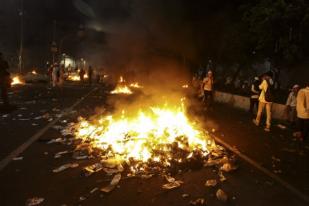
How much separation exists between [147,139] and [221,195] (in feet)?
10.4

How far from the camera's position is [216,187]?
5465mm

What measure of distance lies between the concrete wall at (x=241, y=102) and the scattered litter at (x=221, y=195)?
418 inches

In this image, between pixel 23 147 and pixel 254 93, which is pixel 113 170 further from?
pixel 254 93

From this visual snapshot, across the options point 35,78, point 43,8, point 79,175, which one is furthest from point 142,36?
point 43,8

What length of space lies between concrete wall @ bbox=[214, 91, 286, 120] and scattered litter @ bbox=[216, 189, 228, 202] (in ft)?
34.8

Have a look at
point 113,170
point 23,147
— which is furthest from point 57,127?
point 113,170

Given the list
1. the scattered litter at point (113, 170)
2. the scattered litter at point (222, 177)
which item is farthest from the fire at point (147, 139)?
the scattered litter at point (222, 177)

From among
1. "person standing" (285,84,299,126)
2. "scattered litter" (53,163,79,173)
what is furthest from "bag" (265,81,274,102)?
"scattered litter" (53,163,79,173)

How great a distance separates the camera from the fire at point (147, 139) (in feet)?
22.5

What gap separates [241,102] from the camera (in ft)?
64.5

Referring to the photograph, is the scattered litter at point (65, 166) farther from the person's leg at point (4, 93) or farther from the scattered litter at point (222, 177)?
the person's leg at point (4, 93)

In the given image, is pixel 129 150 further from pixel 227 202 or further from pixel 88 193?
pixel 227 202

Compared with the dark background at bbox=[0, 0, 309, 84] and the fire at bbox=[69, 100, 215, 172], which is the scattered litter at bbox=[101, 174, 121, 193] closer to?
the fire at bbox=[69, 100, 215, 172]

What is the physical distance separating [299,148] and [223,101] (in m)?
13.7
